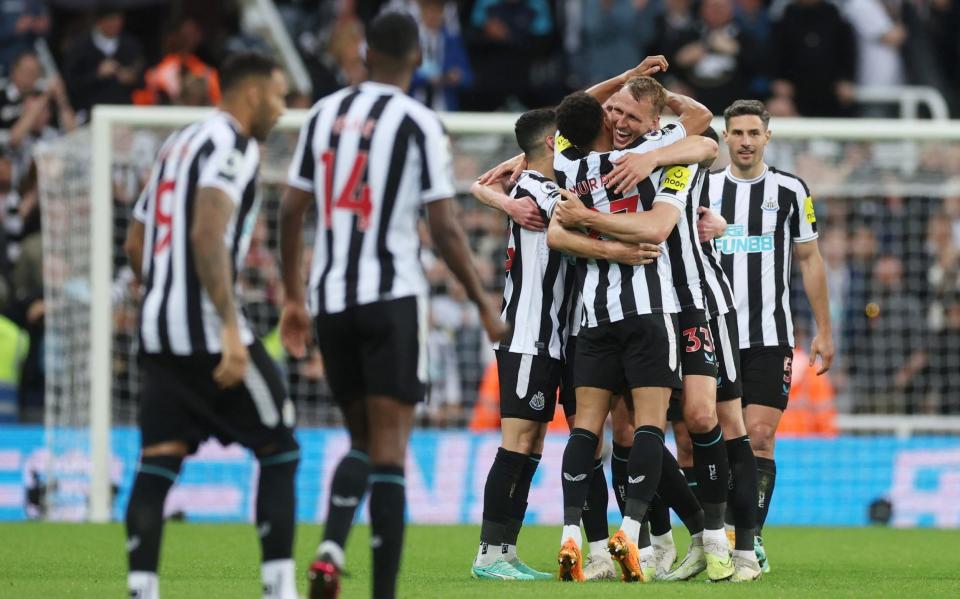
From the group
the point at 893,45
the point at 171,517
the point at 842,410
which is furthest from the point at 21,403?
the point at 893,45

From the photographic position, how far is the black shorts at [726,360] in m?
7.91

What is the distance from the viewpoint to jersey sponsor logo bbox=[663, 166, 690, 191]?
7215 millimetres

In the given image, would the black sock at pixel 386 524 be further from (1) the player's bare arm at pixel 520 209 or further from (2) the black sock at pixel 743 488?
(2) the black sock at pixel 743 488

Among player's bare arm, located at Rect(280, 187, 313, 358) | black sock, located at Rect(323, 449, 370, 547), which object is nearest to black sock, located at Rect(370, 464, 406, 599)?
black sock, located at Rect(323, 449, 370, 547)

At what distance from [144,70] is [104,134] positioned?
149 inches

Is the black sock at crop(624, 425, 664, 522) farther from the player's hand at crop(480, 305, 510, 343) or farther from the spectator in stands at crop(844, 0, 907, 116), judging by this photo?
the spectator in stands at crop(844, 0, 907, 116)

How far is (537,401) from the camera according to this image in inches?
307

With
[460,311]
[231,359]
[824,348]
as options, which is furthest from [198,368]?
[460,311]

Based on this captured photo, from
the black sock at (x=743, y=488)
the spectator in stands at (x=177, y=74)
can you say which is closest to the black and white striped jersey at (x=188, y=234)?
the black sock at (x=743, y=488)

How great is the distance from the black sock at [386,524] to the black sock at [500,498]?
2242mm

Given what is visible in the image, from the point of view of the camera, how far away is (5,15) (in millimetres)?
17031

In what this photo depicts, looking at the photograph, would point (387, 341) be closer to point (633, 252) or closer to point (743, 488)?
point (633, 252)

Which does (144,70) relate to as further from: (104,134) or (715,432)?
(715,432)

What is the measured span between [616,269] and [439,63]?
9328mm
